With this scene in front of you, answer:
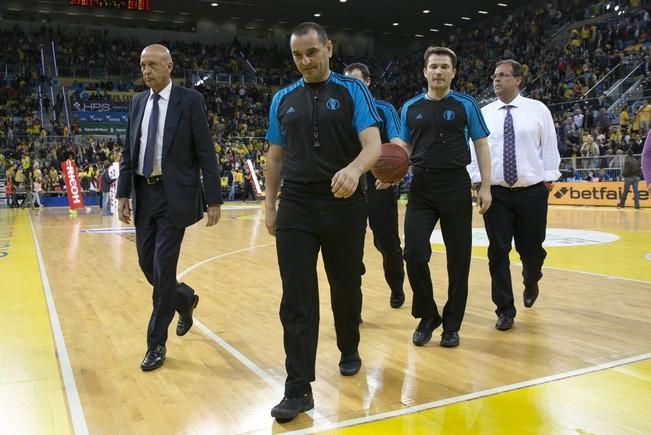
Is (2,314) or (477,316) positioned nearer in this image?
(477,316)

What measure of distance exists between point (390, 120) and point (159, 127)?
1.60m

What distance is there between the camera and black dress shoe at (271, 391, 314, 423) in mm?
2699

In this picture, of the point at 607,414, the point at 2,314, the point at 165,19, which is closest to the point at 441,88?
the point at 607,414

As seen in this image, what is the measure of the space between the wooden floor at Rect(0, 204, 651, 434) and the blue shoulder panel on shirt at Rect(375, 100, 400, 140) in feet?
4.66

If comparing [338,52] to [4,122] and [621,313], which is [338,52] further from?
[621,313]

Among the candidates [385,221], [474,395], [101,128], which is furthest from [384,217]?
[101,128]

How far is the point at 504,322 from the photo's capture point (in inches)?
167

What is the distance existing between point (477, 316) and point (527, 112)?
1609mm

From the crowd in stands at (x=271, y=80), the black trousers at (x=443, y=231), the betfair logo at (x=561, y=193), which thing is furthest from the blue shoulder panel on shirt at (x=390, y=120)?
the betfair logo at (x=561, y=193)

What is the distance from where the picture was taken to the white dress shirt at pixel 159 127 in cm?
360

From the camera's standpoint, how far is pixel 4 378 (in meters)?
3.37

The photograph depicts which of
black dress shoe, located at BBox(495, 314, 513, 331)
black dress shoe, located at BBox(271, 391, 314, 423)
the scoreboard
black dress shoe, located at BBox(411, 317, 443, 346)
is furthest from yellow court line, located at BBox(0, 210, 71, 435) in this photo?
the scoreboard

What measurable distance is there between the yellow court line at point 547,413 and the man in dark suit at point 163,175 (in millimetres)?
1529

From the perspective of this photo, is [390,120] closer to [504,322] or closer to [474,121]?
[474,121]
